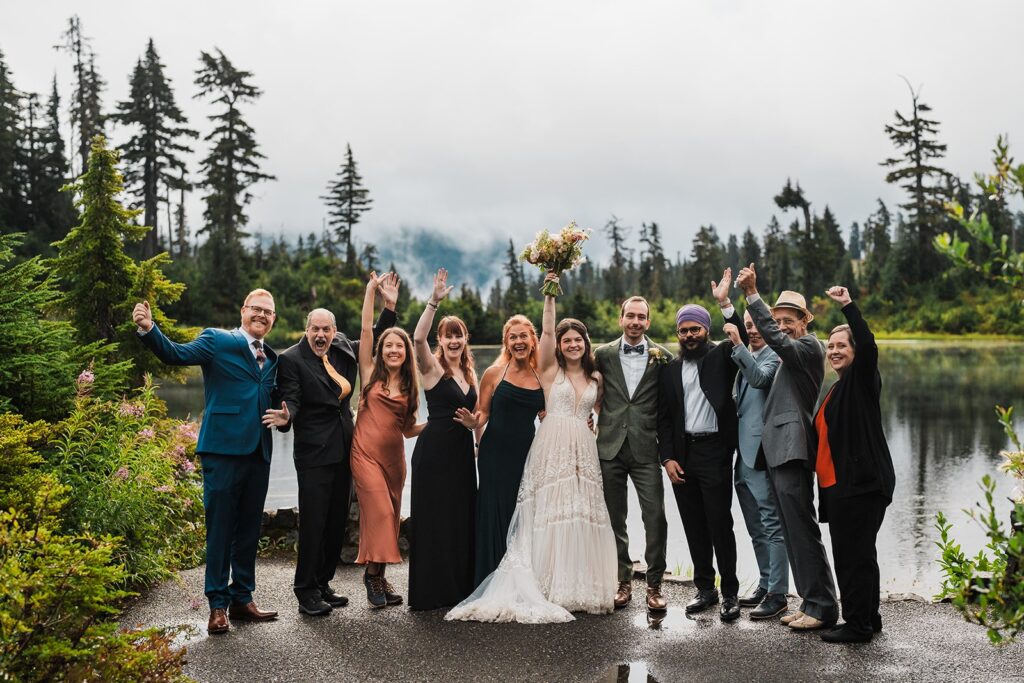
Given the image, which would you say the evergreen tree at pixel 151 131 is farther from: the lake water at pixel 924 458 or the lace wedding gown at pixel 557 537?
the lace wedding gown at pixel 557 537

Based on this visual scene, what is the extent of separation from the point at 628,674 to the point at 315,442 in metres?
2.70

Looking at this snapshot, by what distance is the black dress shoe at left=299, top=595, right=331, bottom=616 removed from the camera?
230 inches

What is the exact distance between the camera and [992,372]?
37.2 meters

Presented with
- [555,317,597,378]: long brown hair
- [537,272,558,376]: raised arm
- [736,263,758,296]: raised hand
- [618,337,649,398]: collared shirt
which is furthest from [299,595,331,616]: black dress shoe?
[736,263,758,296]: raised hand

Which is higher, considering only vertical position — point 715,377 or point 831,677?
point 715,377

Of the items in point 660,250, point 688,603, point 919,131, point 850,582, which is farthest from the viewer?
point 660,250

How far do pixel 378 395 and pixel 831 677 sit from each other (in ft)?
11.6

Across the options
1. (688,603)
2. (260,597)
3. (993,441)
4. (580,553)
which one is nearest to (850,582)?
(688,603)

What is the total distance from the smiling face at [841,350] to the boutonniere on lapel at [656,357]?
1.21 meters

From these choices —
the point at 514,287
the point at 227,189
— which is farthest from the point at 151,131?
the point at 514,287

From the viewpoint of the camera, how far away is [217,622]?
5.42 meters

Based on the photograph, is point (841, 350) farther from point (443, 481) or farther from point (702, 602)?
point (443, 481)

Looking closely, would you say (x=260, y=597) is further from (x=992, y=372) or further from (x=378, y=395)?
(x=992, y=372)

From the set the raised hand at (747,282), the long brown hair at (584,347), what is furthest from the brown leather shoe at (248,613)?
the raised hand at (747,282)
